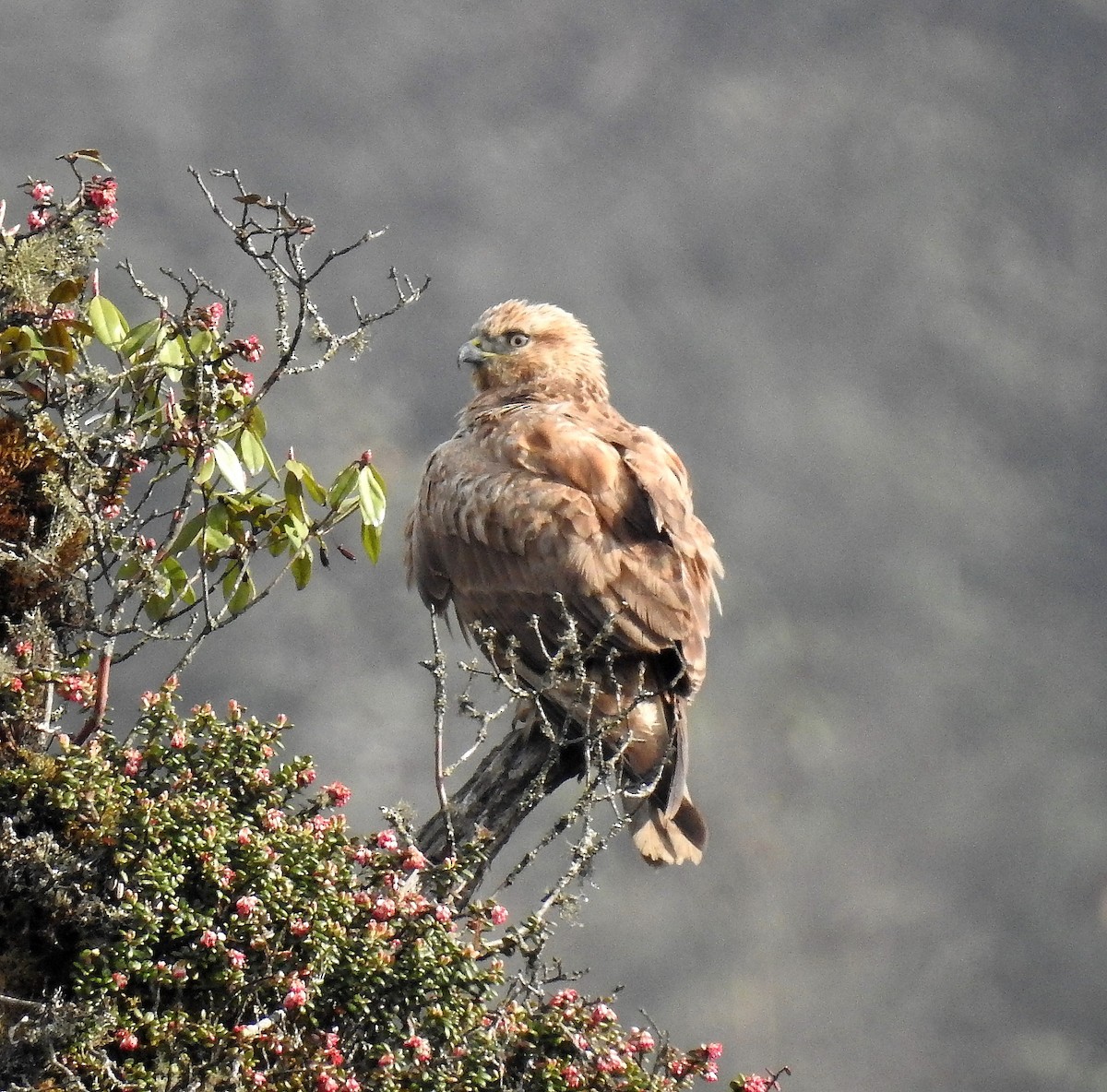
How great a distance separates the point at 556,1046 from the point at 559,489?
278cm

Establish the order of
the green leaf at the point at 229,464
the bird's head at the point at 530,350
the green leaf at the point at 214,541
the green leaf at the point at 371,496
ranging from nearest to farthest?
1. the green leaf at the point at 229,464
2. the green leaf at the point at 214,541
3. the green leaf at the point at 371,496
4. the bird's head at the point at 530,350

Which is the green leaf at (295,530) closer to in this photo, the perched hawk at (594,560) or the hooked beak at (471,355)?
the perched hawk at (594,560)

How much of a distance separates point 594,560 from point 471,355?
2.33 m

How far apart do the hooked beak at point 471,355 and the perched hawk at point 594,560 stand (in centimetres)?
65

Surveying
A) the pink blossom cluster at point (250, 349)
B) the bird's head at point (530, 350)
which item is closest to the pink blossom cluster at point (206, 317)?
the pink blossom cluster at point (250, 349)

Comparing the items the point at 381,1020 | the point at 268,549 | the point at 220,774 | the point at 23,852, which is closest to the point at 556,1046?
the point at 381,1020

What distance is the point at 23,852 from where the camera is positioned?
4801 mm

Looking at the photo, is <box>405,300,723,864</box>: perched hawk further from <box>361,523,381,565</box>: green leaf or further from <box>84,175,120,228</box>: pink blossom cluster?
<box>84,175,120,228</box>: pink blossom cluster

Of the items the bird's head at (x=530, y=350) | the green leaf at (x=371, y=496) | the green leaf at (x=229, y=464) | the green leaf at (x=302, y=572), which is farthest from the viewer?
the bird's head at (x=530, y=350)

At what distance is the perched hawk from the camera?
21.2 ft

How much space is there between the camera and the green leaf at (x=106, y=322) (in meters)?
5.98

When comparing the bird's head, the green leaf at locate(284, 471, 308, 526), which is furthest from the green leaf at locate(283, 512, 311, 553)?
the bird's head

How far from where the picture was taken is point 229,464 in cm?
581

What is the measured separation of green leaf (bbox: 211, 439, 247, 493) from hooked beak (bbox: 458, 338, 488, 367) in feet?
9.68
